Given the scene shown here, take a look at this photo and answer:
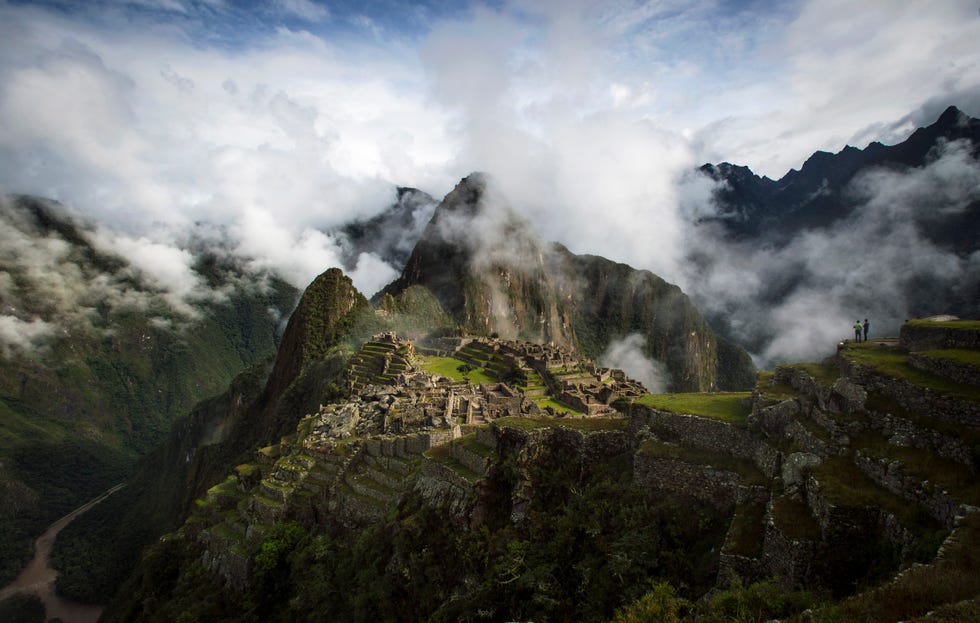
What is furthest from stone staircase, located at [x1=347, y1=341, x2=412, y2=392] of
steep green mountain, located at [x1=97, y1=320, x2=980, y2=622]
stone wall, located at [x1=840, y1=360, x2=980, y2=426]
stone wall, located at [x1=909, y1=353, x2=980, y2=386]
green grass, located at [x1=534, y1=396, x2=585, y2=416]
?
stone wall, located at [x1=909, y1=353, x2=980, y2=386]

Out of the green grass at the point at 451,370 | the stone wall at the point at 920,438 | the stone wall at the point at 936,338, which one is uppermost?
the stone wall at the point at 936,338

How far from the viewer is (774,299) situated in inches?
6506

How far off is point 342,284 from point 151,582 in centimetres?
9292

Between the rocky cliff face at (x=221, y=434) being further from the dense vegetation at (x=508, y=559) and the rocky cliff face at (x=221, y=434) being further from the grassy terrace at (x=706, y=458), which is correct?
the grassy terrace at (x=706, y=458)

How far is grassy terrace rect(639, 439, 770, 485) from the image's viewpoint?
12.1 m

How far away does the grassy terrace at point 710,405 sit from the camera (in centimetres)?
1434

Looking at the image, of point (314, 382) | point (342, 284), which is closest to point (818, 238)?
point (342, 284)

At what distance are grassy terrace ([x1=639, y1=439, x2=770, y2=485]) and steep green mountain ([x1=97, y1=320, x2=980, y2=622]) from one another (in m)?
0.06

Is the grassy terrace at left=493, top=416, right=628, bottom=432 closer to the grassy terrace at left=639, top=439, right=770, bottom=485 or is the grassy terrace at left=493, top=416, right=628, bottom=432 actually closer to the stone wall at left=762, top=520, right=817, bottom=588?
the grassy terrace at left=639, top=439, right=770, bottom=485

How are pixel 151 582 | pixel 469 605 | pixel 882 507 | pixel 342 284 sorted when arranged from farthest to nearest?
pixel 342 284
pixel 151 582
pixel 469 605
pixel 882 507

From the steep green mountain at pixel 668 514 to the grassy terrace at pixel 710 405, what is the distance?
131 millimetres

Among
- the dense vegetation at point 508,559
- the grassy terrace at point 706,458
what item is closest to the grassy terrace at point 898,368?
the grassy terrace at point 706,458

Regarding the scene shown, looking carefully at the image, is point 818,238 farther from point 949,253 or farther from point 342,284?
point 342,284

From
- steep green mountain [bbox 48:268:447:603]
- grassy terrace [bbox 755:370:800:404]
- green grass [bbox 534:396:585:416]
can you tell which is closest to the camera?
grassy terrace [bbox 755:370:800:404]
